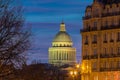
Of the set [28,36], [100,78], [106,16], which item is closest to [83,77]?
[100,78]

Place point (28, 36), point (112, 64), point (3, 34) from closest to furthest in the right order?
point (3, 34), point (28, 36), point (112, 64)

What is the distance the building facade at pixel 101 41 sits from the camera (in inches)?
5472

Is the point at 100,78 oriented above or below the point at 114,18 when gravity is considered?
below

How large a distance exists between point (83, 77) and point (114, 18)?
52.8 feet

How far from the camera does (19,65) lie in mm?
39969

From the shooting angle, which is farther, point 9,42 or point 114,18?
point 114,18

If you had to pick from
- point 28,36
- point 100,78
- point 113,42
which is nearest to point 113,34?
point 113,42

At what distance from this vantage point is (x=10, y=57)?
38.1 meters

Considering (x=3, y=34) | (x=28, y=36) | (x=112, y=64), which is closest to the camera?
(x=3, y=34)

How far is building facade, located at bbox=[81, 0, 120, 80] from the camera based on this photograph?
139 metres

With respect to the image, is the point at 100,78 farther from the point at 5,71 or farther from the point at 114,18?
the point at 5,71

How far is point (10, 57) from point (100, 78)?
4095 inches

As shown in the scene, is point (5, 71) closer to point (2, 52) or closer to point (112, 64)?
point (2, 52)

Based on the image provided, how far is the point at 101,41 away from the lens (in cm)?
14388
